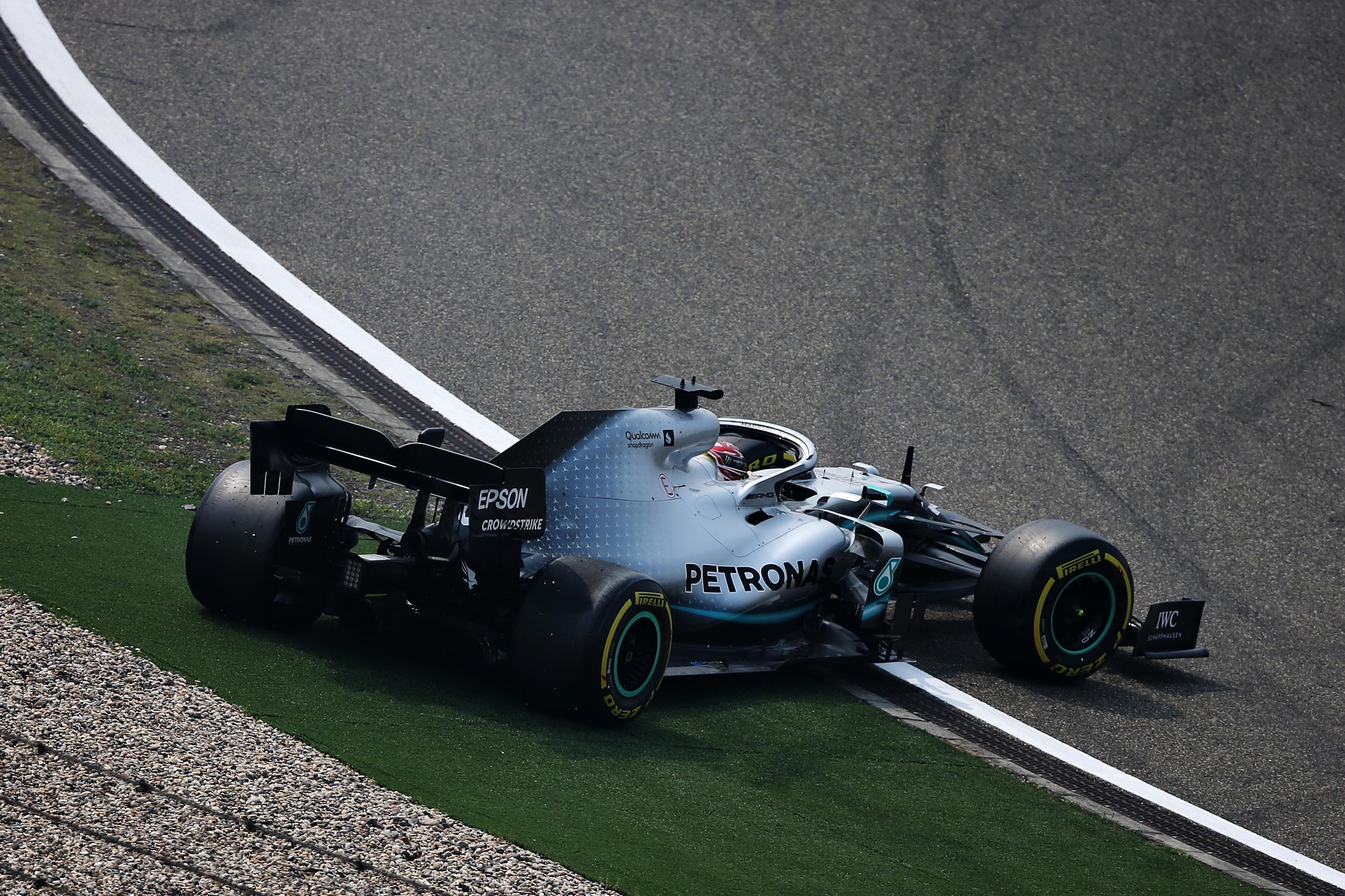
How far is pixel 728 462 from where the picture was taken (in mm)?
8562

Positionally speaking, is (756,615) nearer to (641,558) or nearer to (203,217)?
(641,558)

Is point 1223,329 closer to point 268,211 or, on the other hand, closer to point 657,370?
point 657,370

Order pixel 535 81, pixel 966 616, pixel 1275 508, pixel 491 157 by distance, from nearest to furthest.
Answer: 1. pixel 966 616
2. pixel 1275 508
3. pixel 491 157
4. pixel 535 81

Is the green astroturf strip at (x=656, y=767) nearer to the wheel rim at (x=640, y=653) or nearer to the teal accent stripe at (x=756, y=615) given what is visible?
the wheel rim at (x=640, y=653)

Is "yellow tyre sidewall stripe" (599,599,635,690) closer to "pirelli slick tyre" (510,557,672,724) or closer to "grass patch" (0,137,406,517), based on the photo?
"pirelli slick tyre" (510,557,672,724)

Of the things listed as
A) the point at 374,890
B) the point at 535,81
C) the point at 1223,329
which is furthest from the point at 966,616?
the point at 535,81

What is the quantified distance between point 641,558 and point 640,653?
788 mm

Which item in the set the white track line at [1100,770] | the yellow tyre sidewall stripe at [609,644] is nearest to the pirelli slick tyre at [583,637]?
the yellow tyre sidewall stripe at [609,644]

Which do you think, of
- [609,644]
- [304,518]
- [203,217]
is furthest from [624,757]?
[203,217]

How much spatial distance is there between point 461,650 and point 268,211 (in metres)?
9.78

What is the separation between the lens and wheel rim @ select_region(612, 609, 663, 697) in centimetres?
666

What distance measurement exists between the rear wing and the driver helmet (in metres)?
2.01

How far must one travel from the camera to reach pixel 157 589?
7.34 metres

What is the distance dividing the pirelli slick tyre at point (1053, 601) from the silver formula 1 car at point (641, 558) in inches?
0.5
